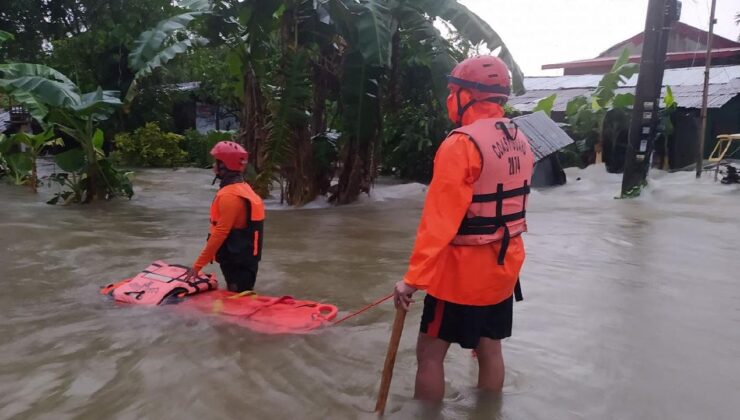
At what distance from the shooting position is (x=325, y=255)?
24.0ft

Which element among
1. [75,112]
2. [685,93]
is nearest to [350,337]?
[75,112]

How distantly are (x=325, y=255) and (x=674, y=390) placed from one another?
4289 mm

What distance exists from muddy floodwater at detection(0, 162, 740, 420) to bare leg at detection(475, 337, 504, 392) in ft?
0.29

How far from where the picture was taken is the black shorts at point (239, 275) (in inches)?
191

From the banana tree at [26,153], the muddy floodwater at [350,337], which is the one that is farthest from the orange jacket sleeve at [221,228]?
the banana tree at [26,153]

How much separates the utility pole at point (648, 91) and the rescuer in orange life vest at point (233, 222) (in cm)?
949

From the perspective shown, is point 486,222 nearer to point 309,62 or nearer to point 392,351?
point 392,351

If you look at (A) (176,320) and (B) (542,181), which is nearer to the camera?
(A) (176,320)

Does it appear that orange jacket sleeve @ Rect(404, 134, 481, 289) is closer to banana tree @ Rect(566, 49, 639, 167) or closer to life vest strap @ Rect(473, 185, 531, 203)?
life vest strap @ Rect(473, 185, 531, 203)

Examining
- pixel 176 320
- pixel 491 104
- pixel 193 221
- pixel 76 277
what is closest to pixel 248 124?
pixel 193 221

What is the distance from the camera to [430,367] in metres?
3.13

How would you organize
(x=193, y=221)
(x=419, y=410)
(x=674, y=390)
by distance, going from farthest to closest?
(x=193, y=221)
(x=674, y=390)
(x=419, y=410)

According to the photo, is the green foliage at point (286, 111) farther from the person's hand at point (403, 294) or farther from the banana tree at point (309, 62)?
the person's hand at point (403, 294)

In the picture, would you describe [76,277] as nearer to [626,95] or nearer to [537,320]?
[537,320]
